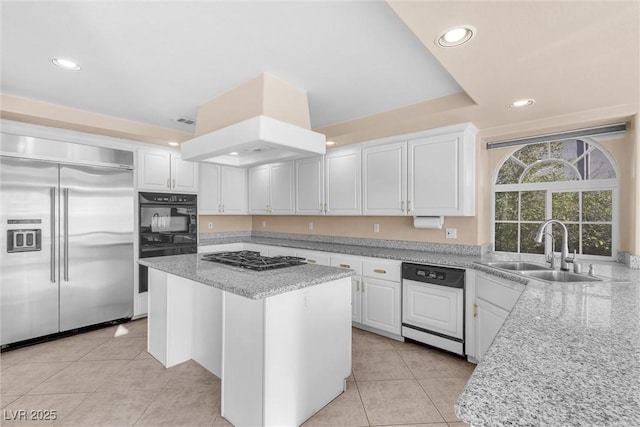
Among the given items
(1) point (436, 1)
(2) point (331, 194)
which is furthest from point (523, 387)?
(2) point (331, 194)

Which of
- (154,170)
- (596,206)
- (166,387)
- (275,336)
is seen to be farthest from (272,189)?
(596,206)

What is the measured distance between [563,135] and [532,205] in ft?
2.30

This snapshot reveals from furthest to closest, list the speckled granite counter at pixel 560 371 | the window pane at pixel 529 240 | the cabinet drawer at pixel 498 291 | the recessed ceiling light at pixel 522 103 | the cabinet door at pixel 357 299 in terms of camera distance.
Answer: the cabinet door at pixel 357 299 → the window pane at pixel 529 240 → the recessed ceiling light at pixel 522 103 → the cabinet drawer at pixel 498 291 → the speckled granite counter at pixel 560 371

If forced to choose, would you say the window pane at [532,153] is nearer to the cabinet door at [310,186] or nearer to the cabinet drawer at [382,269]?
the cabinet drawer at [382,269]

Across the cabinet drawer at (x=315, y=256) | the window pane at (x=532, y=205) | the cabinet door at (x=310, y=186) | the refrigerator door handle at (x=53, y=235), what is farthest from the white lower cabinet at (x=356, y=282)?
the refrigerator door handle at (x=53, y=235)

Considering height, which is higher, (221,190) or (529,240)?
(221,190)

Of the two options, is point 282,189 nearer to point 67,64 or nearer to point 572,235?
point 67,64

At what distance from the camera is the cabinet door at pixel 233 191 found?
15.7 feet

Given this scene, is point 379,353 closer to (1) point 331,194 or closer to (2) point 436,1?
(1) point 331,194

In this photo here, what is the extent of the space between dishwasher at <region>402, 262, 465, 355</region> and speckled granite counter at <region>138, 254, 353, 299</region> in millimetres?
1077

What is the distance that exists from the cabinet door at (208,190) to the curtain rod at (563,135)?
12.2ft

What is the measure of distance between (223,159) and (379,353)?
2.24 metres

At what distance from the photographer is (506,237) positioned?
10.6 ft

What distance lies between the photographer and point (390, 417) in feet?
6.36
